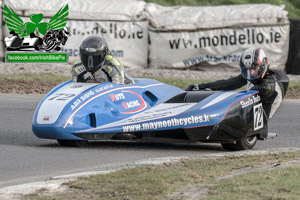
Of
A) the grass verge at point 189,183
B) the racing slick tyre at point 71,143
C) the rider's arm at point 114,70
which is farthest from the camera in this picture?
the rider's arm at point 114,70

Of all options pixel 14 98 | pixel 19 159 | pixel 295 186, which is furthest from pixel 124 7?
pixel 295 186

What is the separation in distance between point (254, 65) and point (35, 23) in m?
Answer: 11.6

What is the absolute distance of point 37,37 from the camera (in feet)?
66.3

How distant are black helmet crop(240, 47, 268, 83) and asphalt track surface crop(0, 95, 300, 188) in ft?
2.94

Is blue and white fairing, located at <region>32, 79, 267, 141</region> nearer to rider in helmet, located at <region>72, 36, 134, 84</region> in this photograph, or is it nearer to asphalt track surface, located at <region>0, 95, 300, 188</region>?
asphalt track surface, located at <region>0, 95, 300, 188</region>

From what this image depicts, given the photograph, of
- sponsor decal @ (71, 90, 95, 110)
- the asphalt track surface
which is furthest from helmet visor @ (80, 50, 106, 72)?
the asphalt track surface

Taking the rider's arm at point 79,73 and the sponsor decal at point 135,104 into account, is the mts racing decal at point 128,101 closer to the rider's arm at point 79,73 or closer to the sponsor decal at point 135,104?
the sponsor decal at point 135,104

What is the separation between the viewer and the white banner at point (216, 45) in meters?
20.0

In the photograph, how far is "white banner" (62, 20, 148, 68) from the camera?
20203 mm

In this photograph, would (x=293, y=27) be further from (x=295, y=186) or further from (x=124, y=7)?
(x=295, y=186)

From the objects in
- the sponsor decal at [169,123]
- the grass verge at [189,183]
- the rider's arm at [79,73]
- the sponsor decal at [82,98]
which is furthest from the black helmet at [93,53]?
the grass verge at [189,183]

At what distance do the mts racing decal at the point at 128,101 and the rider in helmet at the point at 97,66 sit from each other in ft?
1.11

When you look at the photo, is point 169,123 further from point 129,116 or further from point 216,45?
point 216,45

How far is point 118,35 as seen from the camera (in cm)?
2025
